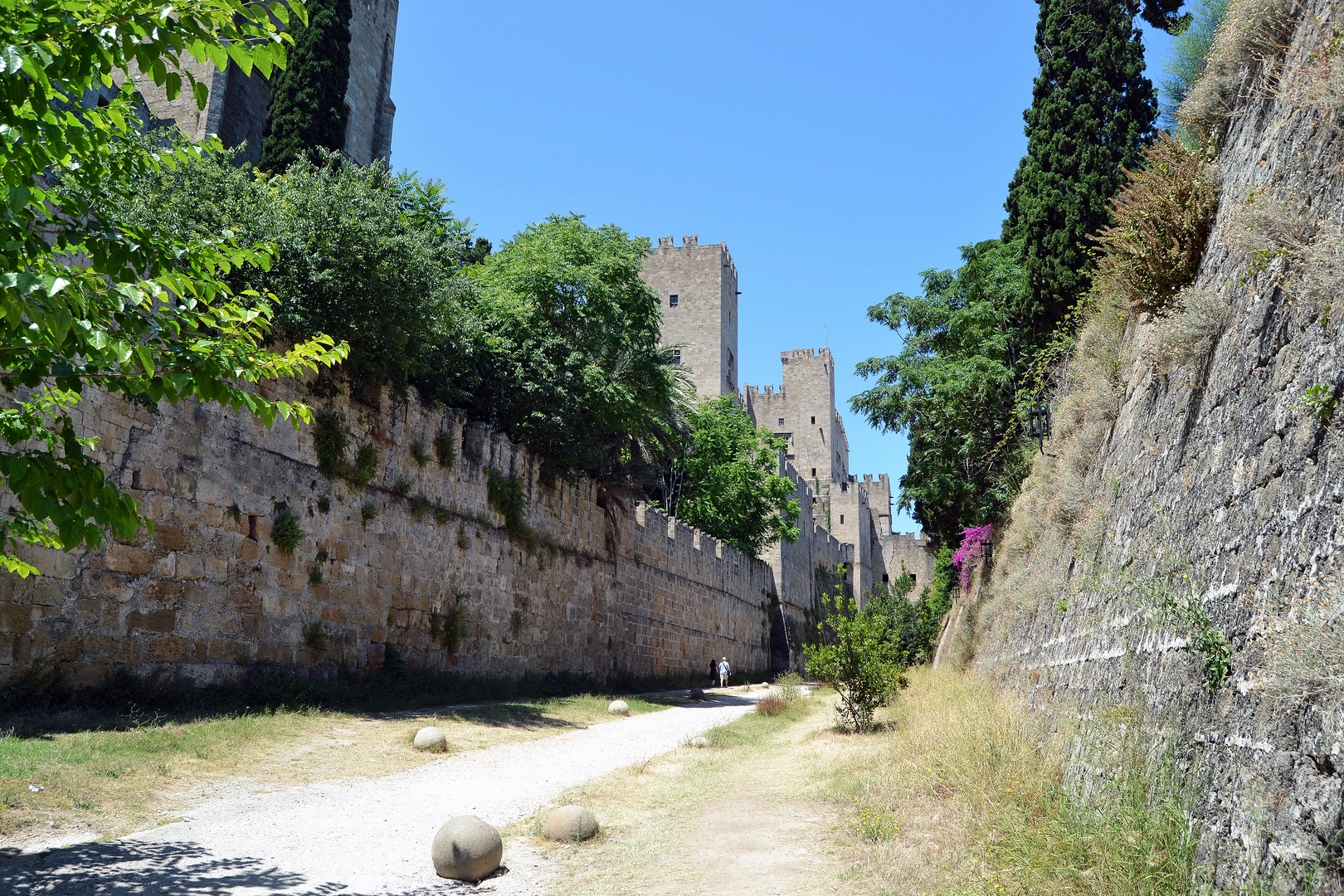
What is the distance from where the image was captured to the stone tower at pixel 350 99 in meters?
27.9

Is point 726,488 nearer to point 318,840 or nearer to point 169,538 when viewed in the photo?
point 169,538

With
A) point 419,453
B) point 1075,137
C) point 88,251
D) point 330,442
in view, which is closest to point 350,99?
point 419,453

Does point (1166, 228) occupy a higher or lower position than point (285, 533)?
higher

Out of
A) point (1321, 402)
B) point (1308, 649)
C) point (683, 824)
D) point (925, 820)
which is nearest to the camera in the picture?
point (1308, 649)

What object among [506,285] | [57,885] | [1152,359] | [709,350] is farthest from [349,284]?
[709,350]

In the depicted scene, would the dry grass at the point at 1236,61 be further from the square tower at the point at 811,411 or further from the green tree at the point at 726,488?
the square tower at the point at 811,411

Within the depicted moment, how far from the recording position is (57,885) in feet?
15.1

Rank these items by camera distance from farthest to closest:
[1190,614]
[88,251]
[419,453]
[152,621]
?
[419,453] < [152,621] < [1190,614] < [88,251]

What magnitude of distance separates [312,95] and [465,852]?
2311 cm

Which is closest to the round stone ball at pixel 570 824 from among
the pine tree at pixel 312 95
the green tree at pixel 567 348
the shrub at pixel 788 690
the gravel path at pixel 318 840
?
the gravel path at pixel 318 840

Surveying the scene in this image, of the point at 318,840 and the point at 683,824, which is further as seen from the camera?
the point at 683,824

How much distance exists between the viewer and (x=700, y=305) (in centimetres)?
5250

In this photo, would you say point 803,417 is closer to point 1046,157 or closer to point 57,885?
point 1046,157

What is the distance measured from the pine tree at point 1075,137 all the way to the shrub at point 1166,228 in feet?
19.2
